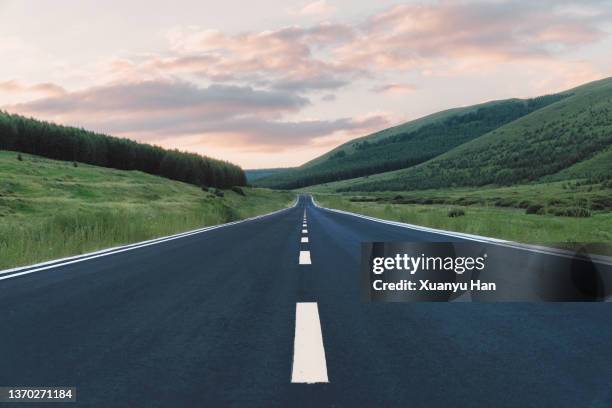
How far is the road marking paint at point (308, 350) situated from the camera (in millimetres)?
3633

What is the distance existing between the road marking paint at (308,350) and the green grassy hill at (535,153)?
92.7 metres

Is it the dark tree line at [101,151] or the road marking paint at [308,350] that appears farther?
the dark tree line at [101,151]

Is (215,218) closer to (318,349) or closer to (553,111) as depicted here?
(318,349)

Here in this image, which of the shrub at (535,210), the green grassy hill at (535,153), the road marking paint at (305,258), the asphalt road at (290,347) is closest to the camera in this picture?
the asphalt road at (290,347)

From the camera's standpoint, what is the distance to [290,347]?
14.3ft

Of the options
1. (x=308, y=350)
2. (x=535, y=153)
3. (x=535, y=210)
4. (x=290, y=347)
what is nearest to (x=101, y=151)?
(x=535, y=210)

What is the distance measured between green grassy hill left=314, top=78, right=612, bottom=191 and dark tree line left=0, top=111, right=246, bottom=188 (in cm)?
5847

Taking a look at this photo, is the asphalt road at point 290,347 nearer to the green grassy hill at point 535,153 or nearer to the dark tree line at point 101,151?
the green grassy hill at point 535,153

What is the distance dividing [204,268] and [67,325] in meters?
4.50

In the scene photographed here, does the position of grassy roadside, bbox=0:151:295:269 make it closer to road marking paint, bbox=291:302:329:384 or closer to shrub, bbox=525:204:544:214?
road marking paint, bbox=291:302:329:384

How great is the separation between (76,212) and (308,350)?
15192 mm

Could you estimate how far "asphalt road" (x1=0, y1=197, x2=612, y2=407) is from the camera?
3.31m

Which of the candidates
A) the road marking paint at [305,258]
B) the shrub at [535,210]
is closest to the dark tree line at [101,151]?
the shrub at [535,210]

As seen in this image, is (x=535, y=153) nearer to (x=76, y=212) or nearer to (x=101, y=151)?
(x=101, y=151)
